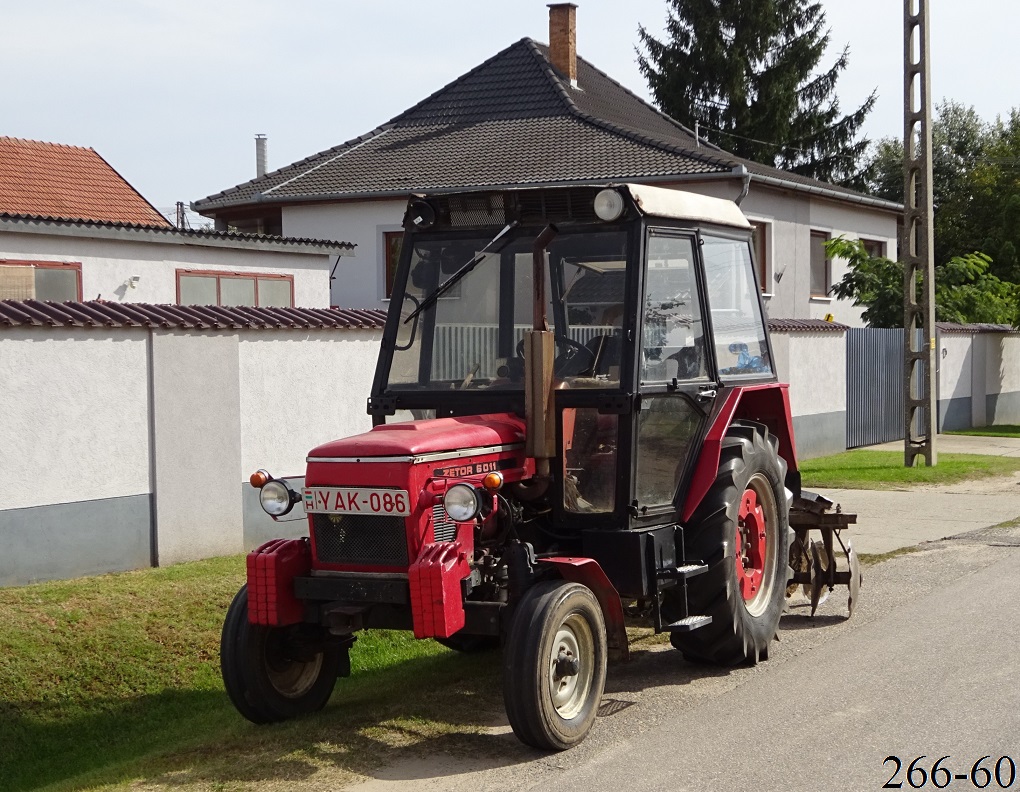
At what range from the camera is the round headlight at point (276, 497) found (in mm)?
6145

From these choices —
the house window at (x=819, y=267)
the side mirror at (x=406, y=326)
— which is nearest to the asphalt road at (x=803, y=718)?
the side mirror at (x=406, y=326)

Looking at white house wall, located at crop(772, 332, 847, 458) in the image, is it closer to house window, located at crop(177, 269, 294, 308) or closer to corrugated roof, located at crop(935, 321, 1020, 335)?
corrugated roof, located at crop(935, 321, 1020, 335)

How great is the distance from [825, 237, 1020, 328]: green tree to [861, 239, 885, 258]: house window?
12.0ft

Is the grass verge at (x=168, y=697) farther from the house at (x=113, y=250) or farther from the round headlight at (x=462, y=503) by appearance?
the house at (x=113, y=250)

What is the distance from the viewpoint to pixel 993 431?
2539 centimetres

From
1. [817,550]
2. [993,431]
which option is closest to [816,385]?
[993,431]

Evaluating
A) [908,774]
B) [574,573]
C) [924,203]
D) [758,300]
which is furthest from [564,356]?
[924,203]

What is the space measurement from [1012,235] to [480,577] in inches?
1469

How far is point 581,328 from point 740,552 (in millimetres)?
1749

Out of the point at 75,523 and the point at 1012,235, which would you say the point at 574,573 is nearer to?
the point at 75,523

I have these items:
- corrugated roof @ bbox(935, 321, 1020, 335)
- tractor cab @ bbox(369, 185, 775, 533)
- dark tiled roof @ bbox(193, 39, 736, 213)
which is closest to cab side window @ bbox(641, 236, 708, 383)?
tractor cab @ bbox(369, 185, 775, 533)

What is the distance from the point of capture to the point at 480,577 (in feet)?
19.9

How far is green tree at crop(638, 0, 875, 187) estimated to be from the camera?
4150cm

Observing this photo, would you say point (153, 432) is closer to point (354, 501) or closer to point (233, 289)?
point (354, 501)
